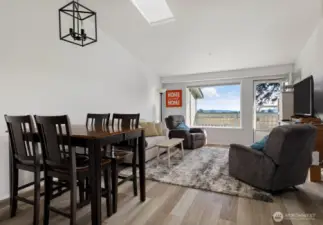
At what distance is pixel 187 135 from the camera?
5.16 m

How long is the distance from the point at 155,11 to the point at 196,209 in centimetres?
344

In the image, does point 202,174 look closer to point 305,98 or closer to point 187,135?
point 187,135

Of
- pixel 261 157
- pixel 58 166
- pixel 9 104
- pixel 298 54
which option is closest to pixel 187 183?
pixel 261 157

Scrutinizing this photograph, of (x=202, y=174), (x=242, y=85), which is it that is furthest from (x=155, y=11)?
(x=242, y=85)

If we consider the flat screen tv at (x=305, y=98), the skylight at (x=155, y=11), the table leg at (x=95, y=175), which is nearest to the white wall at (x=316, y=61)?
the flat screen tv at (x=305, y=98)

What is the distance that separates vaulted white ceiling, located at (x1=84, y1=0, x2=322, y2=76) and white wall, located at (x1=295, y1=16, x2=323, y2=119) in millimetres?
161

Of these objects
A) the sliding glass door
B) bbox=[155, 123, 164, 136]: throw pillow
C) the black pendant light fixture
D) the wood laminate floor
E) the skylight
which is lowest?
the wood laminate floor

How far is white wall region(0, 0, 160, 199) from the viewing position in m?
2.49

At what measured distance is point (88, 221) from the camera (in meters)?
1.94

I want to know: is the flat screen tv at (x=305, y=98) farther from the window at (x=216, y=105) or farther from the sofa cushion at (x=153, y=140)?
the sofa cushion at (x=153, y=140)

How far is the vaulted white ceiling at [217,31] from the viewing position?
317cm

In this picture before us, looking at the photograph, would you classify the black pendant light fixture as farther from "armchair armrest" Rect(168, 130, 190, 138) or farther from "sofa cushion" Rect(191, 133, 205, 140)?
"sofa cushion" Rect(191, 133, 205, 140)

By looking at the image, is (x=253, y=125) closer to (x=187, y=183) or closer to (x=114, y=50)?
(x=187, y=183)

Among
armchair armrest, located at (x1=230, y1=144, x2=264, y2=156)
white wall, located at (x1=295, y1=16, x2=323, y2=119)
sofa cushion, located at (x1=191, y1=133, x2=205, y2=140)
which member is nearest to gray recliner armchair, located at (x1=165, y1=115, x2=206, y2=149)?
sofa cushion, located at (x1=191, y1=133, x2=205, y2=140)
